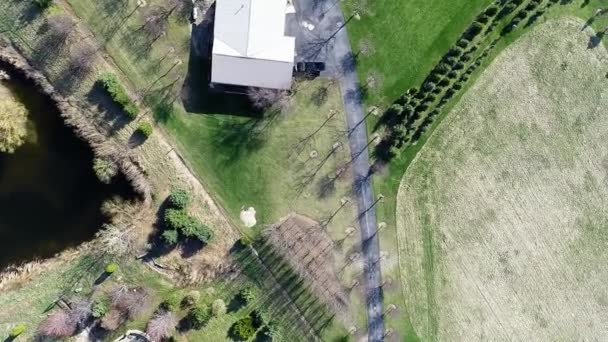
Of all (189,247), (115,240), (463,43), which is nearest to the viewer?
(115,240)

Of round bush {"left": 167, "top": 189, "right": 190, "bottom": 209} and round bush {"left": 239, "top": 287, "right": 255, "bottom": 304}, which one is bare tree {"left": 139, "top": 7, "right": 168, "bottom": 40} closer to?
round bush {"left": 167, "top": 189, "right": 190, "bottom": 209}

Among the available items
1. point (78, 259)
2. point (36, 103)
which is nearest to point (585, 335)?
point (78, 259)

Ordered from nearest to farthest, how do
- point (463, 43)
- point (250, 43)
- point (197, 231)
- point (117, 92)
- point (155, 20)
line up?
point (250, 43) → point (117, 92) → point (155, 20) → point (197, 231) → point (463, 43)

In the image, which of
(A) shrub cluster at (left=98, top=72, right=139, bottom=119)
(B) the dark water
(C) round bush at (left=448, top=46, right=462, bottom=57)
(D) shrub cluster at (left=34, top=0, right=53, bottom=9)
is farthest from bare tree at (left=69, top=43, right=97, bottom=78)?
(C) round bush at (left=448, top=46, right=462, bottom=57)

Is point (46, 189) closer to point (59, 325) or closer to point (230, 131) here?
point (59, 325)

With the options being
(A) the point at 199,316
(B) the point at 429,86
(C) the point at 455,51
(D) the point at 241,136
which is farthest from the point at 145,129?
(C) the point at 455,51

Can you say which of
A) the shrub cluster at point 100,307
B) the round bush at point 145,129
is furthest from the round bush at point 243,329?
the round bush at point 145,129

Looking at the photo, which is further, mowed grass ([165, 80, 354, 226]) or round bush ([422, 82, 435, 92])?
round bush ([422, 82, 435, 92])

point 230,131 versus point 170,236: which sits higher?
point 230,131
